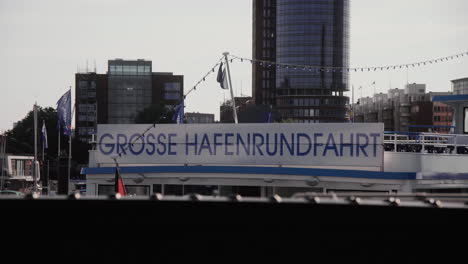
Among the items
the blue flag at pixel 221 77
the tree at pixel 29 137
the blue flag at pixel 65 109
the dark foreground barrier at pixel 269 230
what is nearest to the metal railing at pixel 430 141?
the blue flag at pixel 221 77

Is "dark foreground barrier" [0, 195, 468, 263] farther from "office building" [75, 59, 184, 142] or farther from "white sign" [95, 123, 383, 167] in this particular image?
"office building" [75, 59, 184, 142]

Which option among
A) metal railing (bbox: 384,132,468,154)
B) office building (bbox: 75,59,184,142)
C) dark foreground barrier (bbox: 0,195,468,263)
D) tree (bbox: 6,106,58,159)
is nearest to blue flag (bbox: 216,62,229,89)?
metal railing (bbox: 384,132,468,154)

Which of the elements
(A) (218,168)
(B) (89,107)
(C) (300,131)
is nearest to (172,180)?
(A) (218,168)

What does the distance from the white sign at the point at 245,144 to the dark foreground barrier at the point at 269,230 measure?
14749mm

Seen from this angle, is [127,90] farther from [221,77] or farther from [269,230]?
[269,230]

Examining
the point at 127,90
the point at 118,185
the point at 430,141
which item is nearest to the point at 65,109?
the point at 430,141

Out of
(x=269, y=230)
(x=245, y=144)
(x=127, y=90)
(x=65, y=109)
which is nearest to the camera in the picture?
(x=269, y=230)

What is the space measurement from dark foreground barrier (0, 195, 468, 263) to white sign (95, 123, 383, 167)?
1475 cm

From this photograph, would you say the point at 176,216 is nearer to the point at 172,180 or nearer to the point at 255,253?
the point at 255,253

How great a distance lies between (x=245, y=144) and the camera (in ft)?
82.6

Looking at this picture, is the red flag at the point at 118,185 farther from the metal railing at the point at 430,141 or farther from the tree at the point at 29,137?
the tree at the point at 29,137

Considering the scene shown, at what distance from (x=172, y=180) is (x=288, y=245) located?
16.3m

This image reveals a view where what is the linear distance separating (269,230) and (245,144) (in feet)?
53.2

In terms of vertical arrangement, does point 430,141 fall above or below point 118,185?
above
